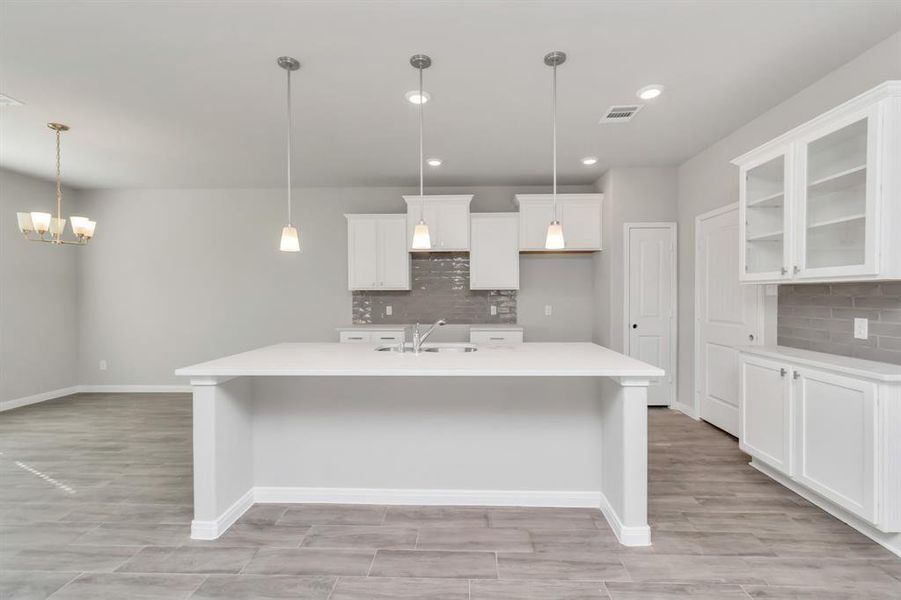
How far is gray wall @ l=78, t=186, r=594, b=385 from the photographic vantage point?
538cm

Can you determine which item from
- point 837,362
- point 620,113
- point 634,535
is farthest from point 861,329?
point 620,113

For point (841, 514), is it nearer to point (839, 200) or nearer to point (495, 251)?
point (839, 200)

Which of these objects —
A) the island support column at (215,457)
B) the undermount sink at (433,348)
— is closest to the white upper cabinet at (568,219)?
the undermount sink at (433,348)

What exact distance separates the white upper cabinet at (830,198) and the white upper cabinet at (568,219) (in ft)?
5.97

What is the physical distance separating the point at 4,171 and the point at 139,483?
13.7 feet

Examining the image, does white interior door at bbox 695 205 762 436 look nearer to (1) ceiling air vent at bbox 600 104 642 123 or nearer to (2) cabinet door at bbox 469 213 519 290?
(1) ceiling air vent at bbox 600 104 642 123

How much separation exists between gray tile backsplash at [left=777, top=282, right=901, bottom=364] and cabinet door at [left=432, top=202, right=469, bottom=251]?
9.64ft

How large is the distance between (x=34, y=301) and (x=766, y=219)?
23.9ft

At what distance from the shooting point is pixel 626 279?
461 cm

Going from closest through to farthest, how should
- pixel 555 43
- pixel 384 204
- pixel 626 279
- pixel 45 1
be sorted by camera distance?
1. pixel 45 1
2. pixel 555 43
3. pixel 626 279
4. pixel 384 204

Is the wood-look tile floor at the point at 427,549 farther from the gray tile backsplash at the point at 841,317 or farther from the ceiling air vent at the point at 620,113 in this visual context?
the ceiling air vent at the point at 620,113

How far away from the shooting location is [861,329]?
2455mm

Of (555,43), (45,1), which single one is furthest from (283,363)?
(555,43)

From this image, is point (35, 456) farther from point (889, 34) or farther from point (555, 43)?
point (889, 34)
